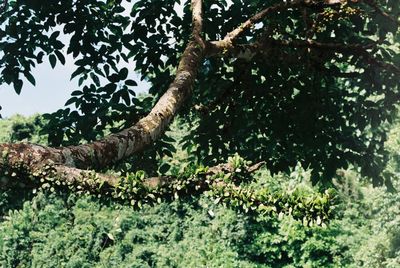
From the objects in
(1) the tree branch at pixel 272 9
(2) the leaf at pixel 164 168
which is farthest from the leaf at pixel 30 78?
(1) the tree branch at pixel 272 9

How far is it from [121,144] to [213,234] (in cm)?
2802

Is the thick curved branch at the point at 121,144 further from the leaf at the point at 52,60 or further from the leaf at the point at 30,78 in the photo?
the leaf at the point at 30,78

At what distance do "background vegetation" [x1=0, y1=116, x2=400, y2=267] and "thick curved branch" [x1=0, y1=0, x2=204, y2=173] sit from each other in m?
11.1

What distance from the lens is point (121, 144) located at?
11.8 feet

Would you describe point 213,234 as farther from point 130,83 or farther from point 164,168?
point 130,83

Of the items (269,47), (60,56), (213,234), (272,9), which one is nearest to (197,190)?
(269,47)

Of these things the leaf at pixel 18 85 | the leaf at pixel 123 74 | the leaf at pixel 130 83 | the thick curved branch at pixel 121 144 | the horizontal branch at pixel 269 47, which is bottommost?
the thick curved branch at pixel 121 144

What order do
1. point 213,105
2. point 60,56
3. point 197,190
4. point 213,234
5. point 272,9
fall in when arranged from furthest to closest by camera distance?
point 213,234, point 60,56, point 213,105, point 272,9, point 197,190

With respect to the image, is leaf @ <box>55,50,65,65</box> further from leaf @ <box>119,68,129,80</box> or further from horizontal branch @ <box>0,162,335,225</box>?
horizontal branch @ <box>0,162,335,225</box>

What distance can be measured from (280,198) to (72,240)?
38.3m

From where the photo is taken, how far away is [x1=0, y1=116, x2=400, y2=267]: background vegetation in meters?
23.4

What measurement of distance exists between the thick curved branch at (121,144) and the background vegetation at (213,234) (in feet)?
36.6

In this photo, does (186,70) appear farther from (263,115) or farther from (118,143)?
(263,115)

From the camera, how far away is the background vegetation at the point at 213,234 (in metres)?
23.4
